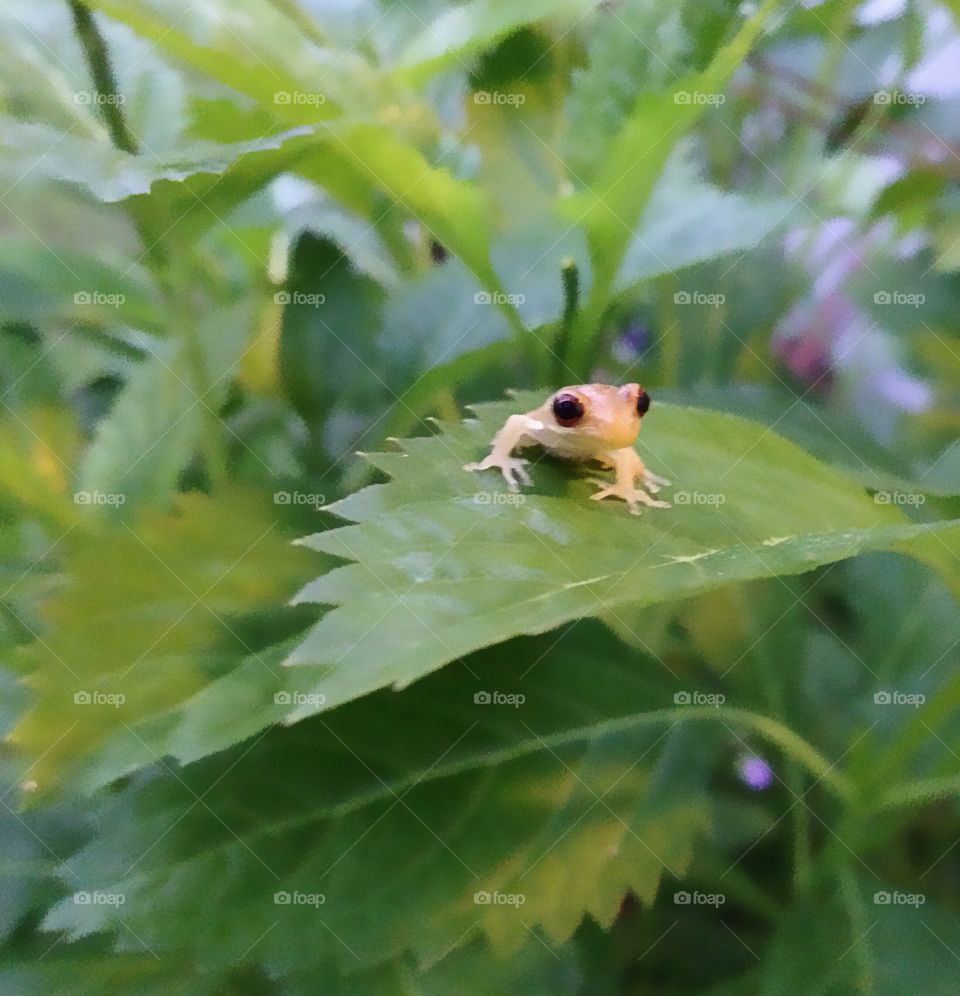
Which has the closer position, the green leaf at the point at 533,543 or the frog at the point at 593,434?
the green leaf at the point at 533,543

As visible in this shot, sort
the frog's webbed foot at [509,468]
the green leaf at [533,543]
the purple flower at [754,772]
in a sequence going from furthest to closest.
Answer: the purple flower at [754,772]
the frog's webbed foot at [509,468]
the green leaf at [533,543]

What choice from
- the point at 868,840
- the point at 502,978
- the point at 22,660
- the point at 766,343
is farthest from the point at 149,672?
the point at 766,343

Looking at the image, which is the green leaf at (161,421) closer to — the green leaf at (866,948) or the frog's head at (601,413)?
the frog's head at (601,413)

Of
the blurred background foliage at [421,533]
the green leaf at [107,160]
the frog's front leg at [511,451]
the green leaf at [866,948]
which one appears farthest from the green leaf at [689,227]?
the green leaf at [866,948]

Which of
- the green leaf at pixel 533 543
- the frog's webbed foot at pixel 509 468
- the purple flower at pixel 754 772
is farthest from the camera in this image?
the purple flower at pixel 754 772

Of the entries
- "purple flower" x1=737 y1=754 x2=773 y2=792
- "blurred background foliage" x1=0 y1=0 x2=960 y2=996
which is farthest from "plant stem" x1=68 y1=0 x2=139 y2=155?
"purple flower" x1=737 y1=754 x2=773 y2=792

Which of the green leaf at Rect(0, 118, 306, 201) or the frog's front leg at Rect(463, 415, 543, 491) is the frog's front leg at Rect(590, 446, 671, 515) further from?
the green leaf at Rect(0, 118, 306, 201)

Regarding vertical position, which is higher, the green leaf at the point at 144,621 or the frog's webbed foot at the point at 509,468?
the frog's webbed foot at the point at 509,468
